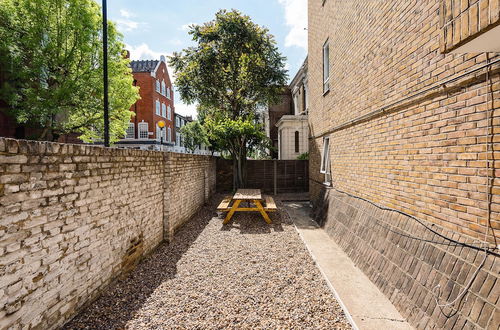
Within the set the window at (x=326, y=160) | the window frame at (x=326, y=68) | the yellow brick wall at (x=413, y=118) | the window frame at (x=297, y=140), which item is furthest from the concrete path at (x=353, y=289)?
the window frame at (x=297, y=140)

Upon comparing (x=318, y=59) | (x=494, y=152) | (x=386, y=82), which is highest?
(x=318, y=59)

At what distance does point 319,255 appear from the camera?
522cm

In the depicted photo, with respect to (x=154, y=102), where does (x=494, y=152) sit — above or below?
below

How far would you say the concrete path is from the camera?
10.0 ft

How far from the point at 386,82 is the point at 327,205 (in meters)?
4.29

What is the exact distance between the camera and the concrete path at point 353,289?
3.06 metres

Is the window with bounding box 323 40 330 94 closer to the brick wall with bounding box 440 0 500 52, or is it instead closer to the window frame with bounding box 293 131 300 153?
the brick wall with bounding box 440 0 500 52

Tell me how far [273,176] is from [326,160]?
638 centimetres

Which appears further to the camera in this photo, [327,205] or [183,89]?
[183,89]

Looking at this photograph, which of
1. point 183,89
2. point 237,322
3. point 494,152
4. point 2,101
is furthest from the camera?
point 183,89

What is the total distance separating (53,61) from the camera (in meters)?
11.1

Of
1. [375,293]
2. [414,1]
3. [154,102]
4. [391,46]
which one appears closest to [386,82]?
[391,46]

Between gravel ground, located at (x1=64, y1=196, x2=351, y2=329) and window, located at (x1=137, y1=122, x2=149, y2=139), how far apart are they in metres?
25.0

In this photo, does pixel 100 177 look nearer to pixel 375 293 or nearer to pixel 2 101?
pixel 375 293
